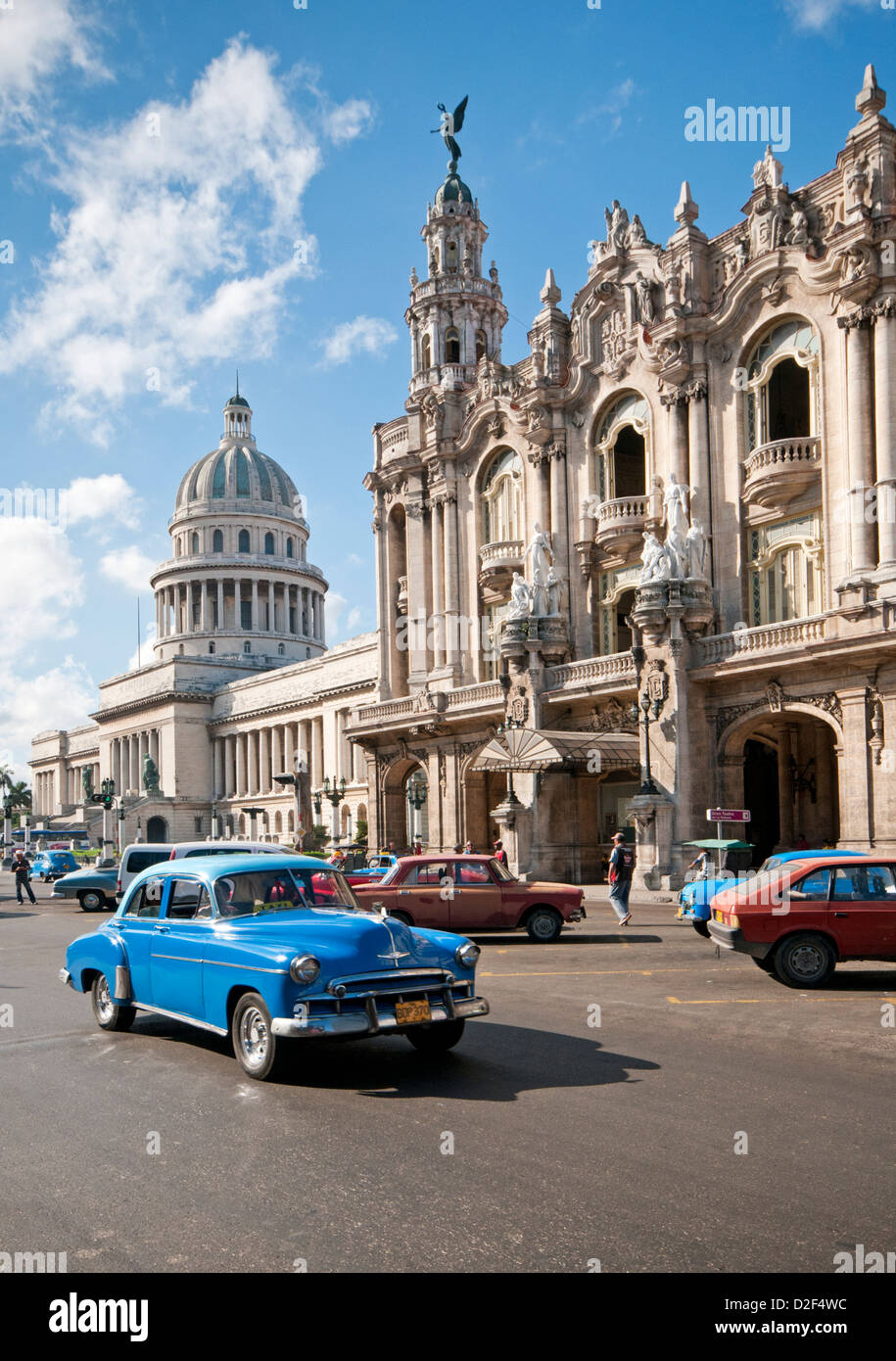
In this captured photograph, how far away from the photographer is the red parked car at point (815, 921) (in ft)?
47.5

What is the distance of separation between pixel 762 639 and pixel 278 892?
24.5 m

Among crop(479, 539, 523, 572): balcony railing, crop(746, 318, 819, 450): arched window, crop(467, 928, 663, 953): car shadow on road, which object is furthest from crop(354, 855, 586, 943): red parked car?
crop(479, 539, 523, 572): balcony railing

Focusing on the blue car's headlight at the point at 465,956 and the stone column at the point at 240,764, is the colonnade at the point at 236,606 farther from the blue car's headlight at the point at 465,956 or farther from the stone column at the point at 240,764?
the blue car's headlight at the point at 465,956

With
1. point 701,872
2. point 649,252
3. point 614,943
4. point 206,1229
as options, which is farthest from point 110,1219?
point 649,252

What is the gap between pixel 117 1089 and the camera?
9.12 meters

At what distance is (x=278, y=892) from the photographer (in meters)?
10.6

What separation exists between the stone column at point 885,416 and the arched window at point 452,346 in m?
24.7

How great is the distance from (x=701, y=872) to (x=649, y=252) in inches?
909

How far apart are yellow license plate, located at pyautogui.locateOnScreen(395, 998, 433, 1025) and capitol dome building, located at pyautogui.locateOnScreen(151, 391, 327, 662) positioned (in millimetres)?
104528

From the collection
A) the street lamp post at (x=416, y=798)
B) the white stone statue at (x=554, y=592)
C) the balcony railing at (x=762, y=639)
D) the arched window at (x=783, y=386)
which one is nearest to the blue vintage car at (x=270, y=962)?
the balcony railing at (x=762, y=639)

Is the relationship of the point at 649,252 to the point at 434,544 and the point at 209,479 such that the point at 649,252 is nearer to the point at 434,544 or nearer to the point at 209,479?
the point at 434,544

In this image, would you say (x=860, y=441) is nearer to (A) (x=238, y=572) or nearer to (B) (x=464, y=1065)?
(B) (x=464, y=1065)

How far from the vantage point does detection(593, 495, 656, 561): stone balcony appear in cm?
3878

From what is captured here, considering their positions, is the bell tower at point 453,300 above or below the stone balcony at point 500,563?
above
